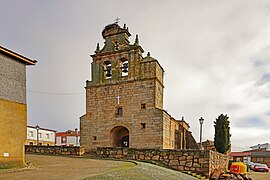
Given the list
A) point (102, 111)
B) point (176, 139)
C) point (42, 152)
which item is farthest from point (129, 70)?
point (42, 152)

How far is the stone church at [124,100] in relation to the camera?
67.4 ft

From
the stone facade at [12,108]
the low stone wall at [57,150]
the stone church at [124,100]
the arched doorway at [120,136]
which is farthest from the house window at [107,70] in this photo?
the stone facade at [12,108]

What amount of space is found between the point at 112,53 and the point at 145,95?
4800mm

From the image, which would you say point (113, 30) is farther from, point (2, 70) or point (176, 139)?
point (2, 70)

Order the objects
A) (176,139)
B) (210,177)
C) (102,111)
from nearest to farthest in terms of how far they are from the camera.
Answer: (210,177) < (102,111) < (176,139)

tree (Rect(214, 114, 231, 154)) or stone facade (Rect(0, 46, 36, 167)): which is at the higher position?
stone facade (Rect(0, 46, 36, 167))

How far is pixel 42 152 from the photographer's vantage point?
51.1ft

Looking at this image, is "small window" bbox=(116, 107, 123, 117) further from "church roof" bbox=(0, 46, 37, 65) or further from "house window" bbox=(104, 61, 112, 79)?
"church roof" bbox=(0, 46, 37, 65)

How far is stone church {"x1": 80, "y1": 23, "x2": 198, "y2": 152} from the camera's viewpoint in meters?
20.5

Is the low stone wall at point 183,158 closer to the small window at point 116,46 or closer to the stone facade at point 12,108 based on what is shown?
the stone facade at point 12,108

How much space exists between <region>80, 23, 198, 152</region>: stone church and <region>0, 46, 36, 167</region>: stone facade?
11224mm

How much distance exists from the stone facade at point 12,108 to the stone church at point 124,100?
36.8 feet

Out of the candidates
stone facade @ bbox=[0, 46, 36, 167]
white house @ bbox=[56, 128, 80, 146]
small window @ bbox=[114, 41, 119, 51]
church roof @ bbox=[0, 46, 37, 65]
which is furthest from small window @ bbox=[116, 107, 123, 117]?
white house @ bbox=[56, 128, 80, 146]

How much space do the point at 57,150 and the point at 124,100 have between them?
797cm
